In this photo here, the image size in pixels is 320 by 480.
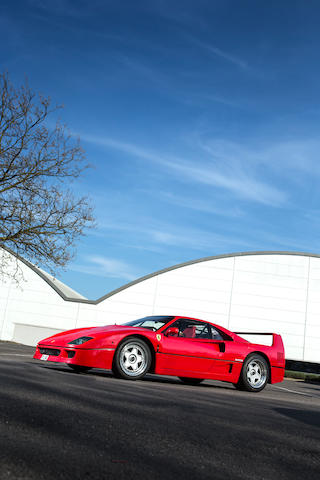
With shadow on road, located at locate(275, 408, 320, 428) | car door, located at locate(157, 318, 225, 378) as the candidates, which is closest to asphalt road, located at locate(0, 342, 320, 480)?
shadow on road, located at locate(275, 408, 320, 428)

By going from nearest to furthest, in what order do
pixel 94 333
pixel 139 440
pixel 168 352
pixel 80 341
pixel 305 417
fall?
1. pixel 139 440
2. pixel 305 417
3. pixel 80 341
4. pixel 94 333
5. pixel 168 352

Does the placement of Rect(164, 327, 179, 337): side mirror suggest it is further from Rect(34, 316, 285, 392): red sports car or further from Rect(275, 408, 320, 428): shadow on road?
Rect(275, 408, 320, 428): shadow on road

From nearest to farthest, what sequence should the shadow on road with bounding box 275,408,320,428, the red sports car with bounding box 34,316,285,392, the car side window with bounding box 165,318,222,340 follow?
1. the shadow on road with bounding box 275,408,320,428
2. the red sports car with bounding box 34,316,285,392
3. the car side window with bounding box 165,318,222,340

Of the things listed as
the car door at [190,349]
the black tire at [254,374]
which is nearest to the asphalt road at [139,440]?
the car door at [190,349]

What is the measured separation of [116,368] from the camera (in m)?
7.56

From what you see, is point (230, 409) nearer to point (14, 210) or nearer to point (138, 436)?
point (138, 436)

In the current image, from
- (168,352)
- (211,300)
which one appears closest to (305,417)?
(168,352)

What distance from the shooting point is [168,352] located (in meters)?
8.05

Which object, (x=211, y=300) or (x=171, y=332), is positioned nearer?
(x=171, y=332)

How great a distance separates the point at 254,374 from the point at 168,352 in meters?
2.14

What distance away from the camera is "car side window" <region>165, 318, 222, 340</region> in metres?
8.62

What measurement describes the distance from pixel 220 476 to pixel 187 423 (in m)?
1.40

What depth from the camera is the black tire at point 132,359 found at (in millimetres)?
7590

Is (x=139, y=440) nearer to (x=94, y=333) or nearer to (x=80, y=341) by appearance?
(x=80, y=341)
